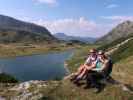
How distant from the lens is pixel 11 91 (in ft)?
104

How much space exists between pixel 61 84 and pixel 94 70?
460 centimetres

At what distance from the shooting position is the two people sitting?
93.0ft

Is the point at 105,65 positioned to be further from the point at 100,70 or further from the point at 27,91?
the point at 27,91

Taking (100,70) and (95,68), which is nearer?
(100,70)

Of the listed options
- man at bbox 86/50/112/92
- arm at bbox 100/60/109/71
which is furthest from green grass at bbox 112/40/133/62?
arm at bbox 100/60/109/71

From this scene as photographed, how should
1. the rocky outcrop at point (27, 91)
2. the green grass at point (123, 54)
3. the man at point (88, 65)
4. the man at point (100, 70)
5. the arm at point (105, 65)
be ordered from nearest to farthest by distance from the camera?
the arm at point (105, 65), the man at point (100, 70), the man at point (88, 65), the rocky outcrop at point (27, 91), the green grass at point (123, 54)

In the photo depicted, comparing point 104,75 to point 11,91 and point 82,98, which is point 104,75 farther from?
point 11,91

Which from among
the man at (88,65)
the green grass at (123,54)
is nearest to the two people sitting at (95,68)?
the man at (88,65)

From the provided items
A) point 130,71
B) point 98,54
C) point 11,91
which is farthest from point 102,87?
point 130,71

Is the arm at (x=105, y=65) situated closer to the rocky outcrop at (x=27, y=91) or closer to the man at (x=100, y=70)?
the man at (x=100, y=70)

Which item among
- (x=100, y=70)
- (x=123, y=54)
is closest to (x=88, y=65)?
(x=100, y=70)

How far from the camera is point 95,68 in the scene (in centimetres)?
2866

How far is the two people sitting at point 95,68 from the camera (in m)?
28.4

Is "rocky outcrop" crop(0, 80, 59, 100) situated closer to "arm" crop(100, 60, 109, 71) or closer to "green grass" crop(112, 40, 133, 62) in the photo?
"arm" crop(100, 60, 109, 71)
